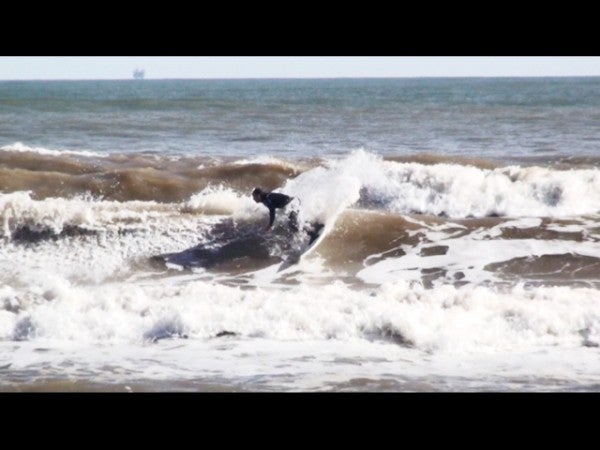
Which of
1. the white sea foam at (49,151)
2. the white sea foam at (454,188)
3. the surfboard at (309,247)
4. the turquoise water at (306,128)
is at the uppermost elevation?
the turquoise water at (306,128)

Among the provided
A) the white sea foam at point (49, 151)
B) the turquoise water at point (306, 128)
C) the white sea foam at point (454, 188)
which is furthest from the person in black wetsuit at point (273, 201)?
the white sea foam at point (49, 151)

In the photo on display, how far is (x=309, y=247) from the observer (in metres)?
11.2

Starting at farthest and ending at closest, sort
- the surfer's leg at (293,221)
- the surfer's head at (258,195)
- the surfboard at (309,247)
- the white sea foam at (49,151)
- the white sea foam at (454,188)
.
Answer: the white sea foam at (49,151), the white sea foam at (454,188), the surfer's leg at (293,221), the surfer's head at (258,195), the surfboard at (309,247)

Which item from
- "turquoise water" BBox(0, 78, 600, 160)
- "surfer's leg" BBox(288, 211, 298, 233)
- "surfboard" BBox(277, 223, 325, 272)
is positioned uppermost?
"turquoise water" BBox(0, 78, 600, 160)

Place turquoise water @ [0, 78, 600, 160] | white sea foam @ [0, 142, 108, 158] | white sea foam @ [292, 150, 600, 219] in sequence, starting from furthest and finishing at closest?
1. turquoise water @ [0, 78, 600, 160]
2. white sea foam @ [0, 142, 108, 158]
3. white sea foam @ [292, 150, 600, 219]

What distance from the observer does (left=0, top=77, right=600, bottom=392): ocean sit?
700 centimetres

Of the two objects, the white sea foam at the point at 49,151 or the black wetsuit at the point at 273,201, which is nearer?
the black wetsuit at the point at 273,201

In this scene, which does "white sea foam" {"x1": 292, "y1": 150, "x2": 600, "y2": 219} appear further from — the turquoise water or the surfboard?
the turquoise water

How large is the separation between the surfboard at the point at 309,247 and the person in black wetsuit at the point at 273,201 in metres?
0.25

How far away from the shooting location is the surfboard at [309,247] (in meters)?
10.8

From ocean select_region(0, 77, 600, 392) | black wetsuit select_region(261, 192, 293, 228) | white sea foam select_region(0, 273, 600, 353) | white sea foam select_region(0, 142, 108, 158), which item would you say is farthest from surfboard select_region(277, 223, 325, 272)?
white sea foam select_region(0, 142, 108, 158)

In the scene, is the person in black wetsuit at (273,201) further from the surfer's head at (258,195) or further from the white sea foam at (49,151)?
the white sea foam at (49,151)

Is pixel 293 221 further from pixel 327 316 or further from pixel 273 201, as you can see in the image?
pixel 327 316
